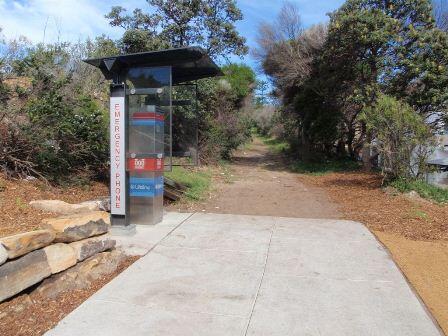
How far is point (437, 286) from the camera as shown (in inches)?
190

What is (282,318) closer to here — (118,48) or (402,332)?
(402,332)

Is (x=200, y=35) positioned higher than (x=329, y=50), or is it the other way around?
(x=200, y=35)

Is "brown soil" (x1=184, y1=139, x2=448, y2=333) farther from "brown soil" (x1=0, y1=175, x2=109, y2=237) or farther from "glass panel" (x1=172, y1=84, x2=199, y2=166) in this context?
"brown soil" (x1=0, y1=175, x2=109, y2=237)

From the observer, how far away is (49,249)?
450 centimetres

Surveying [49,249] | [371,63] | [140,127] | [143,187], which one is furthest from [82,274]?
[371,63]

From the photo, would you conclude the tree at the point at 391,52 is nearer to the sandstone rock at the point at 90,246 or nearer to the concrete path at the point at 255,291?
the concrete path at the point at 255,291

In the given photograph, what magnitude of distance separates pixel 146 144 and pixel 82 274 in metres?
2.70

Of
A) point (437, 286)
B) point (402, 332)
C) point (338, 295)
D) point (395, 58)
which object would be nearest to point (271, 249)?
point (338, 295)

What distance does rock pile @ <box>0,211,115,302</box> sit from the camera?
3.98 m

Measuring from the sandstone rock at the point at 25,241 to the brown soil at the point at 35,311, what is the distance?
425 mm

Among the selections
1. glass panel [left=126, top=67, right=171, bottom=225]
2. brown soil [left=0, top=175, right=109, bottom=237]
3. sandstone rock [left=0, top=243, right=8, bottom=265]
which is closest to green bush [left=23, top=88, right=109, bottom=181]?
brown soil [left=0, top=175, right=109, bottom=237]

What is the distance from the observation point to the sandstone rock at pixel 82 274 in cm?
444

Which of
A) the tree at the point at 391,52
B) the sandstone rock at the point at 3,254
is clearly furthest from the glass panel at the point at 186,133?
the tree at the point at 391,52

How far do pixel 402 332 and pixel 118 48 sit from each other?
1583cm
